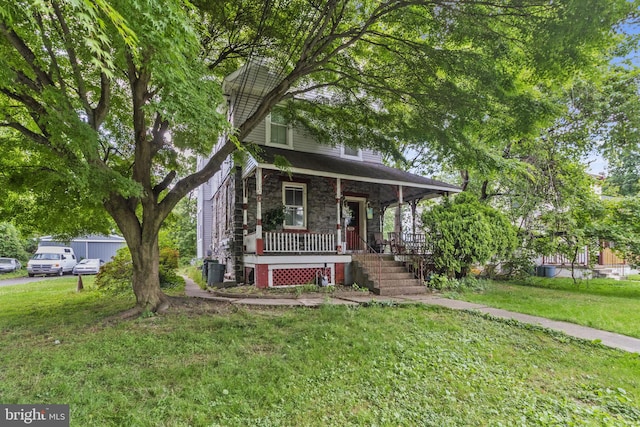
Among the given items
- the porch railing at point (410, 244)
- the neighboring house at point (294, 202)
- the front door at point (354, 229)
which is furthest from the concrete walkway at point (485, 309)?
the front door at point (354, 229)

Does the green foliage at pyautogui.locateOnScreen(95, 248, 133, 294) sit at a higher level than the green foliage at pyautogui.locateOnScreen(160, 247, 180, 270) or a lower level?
lower

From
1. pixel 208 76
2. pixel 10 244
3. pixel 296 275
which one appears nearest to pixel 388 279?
pixel 296 275

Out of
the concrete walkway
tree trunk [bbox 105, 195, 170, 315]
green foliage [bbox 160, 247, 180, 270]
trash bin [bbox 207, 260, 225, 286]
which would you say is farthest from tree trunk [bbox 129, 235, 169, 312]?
green foliage [bbox 160, 247, 180, 270]

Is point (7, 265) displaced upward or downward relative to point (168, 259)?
downward

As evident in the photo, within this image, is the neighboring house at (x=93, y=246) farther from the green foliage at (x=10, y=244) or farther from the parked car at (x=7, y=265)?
the parked car at (x=7, y=265)

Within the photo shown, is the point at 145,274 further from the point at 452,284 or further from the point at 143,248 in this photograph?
the point at 452,284

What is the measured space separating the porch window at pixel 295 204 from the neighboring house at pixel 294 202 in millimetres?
34

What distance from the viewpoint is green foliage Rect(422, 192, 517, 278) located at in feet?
33.0

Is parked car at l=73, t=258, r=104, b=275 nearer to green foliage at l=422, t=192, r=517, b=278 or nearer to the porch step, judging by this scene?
the porch step

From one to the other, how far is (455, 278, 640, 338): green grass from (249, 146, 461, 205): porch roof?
4145 mm

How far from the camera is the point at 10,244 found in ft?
73.8

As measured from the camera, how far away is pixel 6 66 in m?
3.80

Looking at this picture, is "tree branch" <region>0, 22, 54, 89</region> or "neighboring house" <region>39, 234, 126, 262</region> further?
"neighboring house" <region>39, 234, 126, 262</region>

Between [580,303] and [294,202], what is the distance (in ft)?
27.1
